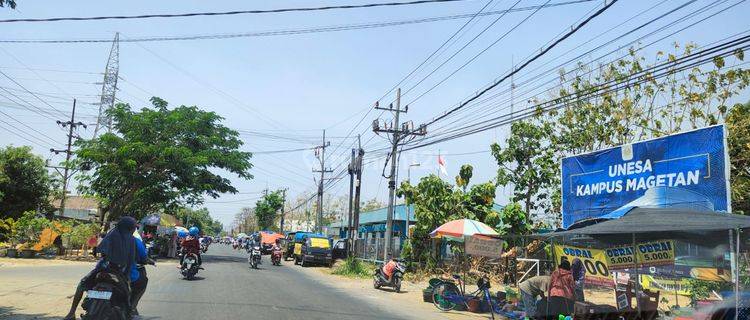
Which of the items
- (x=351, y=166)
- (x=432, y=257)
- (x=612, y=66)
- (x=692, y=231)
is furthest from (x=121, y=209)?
(x=692, y=231)

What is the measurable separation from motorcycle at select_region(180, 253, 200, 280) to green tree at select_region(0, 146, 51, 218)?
58.9ft

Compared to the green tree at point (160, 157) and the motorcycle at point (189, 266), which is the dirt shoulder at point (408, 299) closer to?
the motorcycle at point (189, 266)

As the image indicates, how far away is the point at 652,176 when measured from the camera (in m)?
14.6

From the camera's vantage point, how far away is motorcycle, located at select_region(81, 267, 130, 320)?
740cm

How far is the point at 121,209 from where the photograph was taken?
108 feet

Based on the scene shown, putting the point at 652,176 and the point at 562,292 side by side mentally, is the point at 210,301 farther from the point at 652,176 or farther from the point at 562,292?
the point at 652,176

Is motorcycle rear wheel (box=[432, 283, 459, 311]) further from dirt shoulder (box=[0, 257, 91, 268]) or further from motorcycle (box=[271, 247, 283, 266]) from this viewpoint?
motorcycle (box=[271, 247, 283, 266])

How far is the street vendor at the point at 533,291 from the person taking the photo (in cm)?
1097

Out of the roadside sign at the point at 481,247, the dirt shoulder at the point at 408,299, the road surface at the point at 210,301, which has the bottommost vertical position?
the dirt shoulder at the point at 408,299

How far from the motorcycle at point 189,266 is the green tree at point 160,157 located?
1294cm

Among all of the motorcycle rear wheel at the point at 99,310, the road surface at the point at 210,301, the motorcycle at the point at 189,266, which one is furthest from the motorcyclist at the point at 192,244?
the motorcycle rear wheel at the point at 99,310

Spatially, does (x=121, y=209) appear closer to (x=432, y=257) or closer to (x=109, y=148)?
(x=109, y=148)

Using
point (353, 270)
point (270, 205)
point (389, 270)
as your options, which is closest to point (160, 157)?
point (353, 270)

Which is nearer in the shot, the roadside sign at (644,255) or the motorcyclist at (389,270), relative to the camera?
the roadside sign at (644,255)
